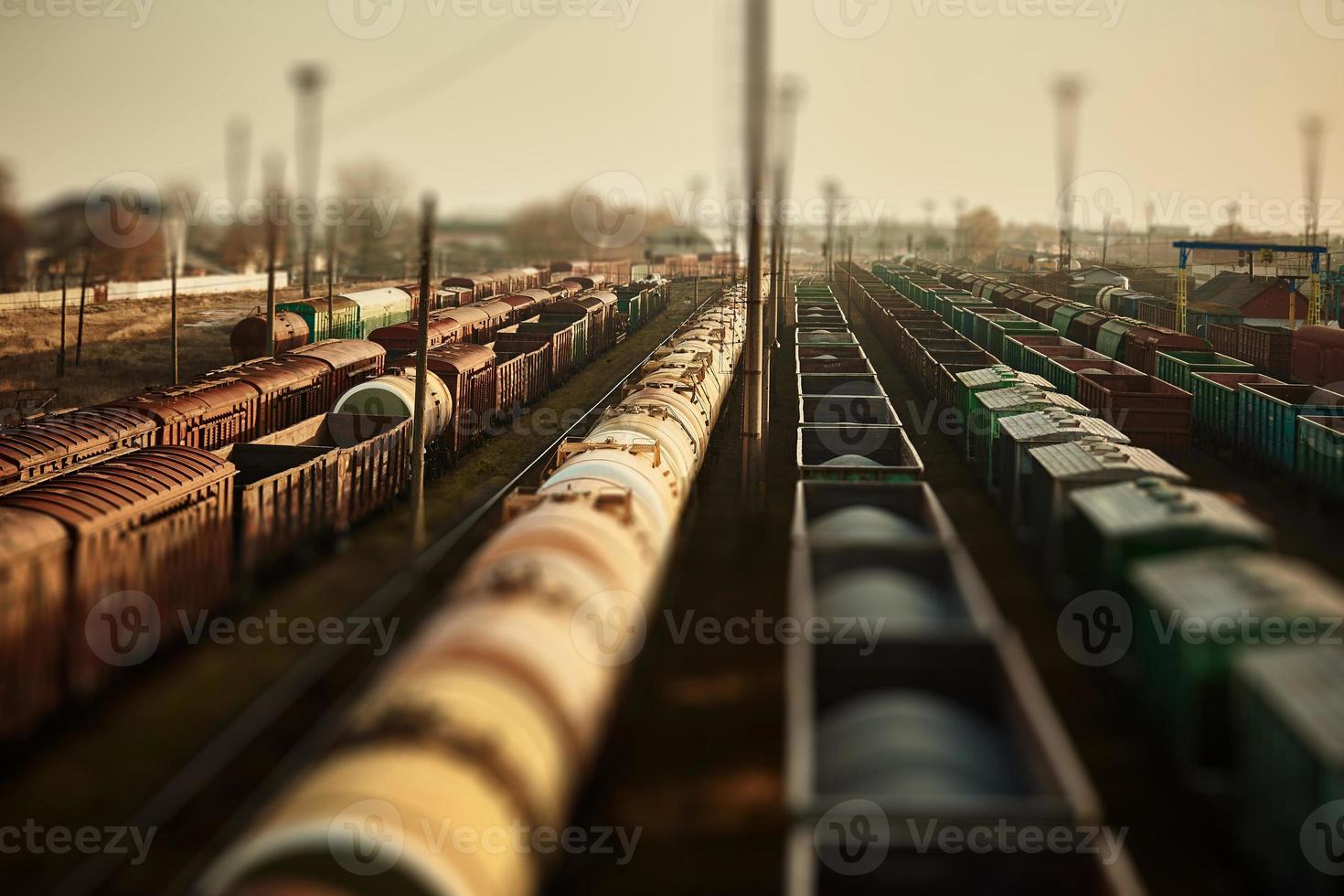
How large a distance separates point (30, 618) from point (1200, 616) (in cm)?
1305

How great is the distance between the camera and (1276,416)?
2559 cm

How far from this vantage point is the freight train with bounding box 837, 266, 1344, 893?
30.1 feet

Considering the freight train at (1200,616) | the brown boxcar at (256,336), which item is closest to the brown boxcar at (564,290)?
the brown boxcar at (256,336)

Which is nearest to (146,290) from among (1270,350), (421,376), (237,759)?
(421,376)

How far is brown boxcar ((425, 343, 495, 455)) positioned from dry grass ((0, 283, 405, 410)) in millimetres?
16384

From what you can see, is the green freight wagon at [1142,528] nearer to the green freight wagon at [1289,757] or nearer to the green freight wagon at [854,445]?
the green freight wagon at [1289,757]

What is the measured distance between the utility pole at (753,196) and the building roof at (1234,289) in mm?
42276

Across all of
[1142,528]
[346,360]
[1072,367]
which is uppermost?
[1072,367]

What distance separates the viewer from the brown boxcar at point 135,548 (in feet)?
44.7

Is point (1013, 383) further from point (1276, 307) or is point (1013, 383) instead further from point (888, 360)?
point (1276, 307)

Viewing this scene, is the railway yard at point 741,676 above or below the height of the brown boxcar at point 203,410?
below

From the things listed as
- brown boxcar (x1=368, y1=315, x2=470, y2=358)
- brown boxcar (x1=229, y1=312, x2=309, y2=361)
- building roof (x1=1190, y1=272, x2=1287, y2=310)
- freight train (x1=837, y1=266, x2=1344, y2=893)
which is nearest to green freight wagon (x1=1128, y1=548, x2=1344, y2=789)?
freight train (x1=837, y1=266, x2=1344, y2=893)

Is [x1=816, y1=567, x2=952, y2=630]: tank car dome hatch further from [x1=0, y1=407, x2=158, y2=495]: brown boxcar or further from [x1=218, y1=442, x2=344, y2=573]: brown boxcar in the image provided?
[x1=0, y1=407, x2=158, y2=495]: brown boxcar

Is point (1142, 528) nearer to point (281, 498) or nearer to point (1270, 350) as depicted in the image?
point (281, 498)
